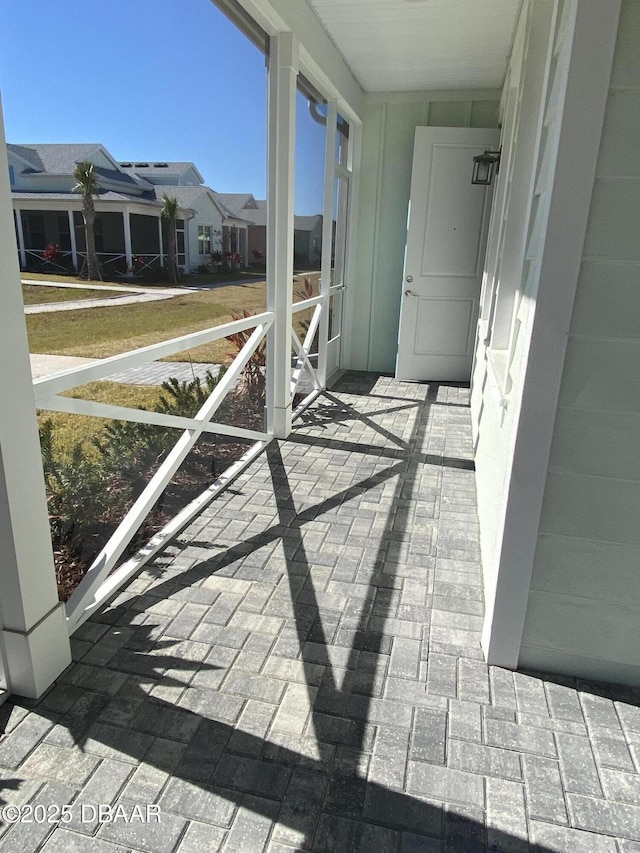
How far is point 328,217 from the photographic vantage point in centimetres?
491

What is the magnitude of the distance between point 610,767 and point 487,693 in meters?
0.38

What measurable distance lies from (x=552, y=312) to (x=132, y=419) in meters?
1.66

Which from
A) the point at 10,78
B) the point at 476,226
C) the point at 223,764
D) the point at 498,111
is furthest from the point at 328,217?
the point at 223,764

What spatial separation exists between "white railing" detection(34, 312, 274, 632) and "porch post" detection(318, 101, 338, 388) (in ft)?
6.25

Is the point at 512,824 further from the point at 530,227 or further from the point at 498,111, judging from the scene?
the point at 498,111

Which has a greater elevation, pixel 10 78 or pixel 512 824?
pixel 10 78

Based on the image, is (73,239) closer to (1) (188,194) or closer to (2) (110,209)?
(2) (110,209)

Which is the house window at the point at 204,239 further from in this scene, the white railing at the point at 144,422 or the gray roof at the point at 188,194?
the white railing at the point at 144,422

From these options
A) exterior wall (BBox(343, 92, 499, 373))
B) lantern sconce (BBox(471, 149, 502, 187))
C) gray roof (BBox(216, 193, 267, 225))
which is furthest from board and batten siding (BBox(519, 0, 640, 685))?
exterior wall (BBox(343, 92, 499, 373))

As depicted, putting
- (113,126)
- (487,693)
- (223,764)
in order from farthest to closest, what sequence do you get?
(113,126) < (487,693) < (223,764)

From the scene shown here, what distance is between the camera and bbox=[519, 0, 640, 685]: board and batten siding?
58.4 inches

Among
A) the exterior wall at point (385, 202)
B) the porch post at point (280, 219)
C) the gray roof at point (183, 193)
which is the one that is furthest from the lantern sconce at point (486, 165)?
the gray roof at point (183, 193)

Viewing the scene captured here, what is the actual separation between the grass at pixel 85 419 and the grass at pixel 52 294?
0.34 m

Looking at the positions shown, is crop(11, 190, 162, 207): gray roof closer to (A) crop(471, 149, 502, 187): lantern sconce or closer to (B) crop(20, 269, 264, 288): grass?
(B) crop(20, 269, 264, 288): grass
